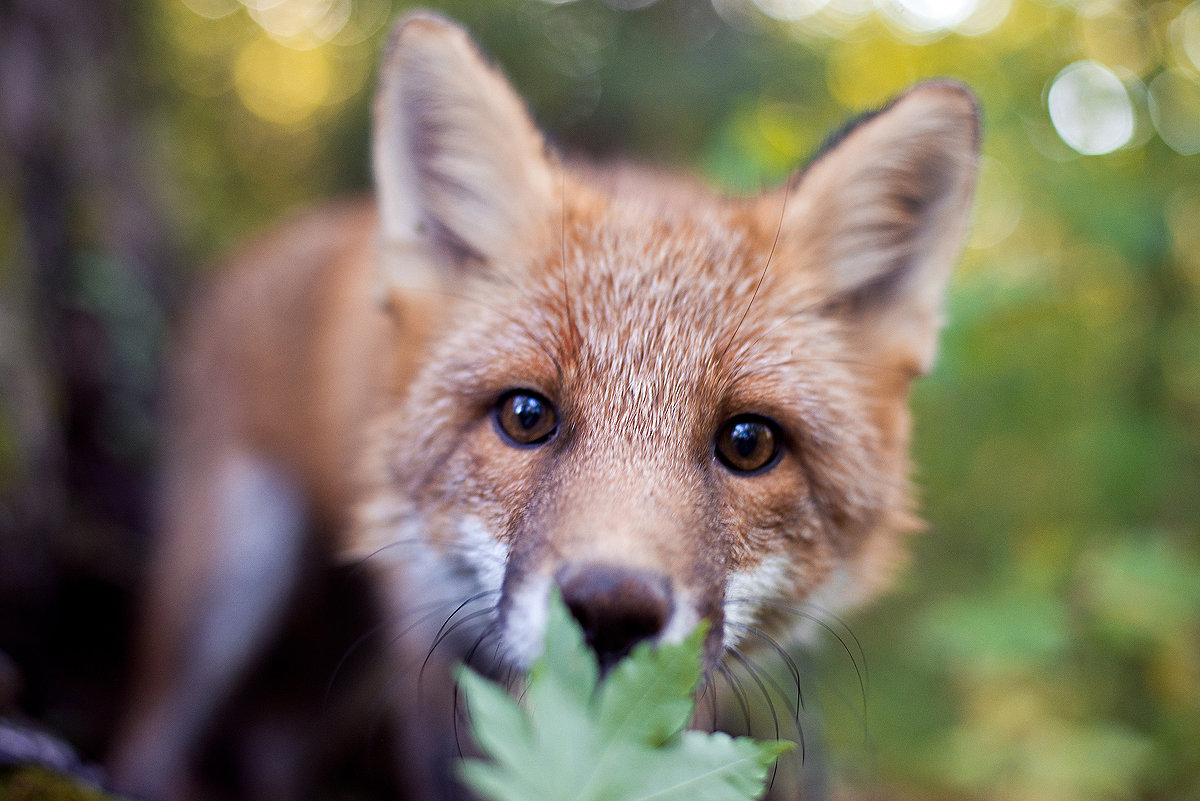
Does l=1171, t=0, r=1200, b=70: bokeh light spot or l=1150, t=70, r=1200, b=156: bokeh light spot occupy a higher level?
l=1171, t=0, r=1200, b=70: bokeh light spot

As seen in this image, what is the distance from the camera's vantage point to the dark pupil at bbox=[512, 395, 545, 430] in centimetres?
222

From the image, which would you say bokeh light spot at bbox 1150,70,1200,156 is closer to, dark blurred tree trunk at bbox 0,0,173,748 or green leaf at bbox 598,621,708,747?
green leaf at bbox 598,621,708,747

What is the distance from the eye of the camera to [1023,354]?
16.1 ft

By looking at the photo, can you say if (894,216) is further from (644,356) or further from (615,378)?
(615,378)

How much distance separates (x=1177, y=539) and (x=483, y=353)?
13.9 ft

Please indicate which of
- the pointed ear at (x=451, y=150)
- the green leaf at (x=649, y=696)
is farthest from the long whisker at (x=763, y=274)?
the green leaf at (x=649, y=696)

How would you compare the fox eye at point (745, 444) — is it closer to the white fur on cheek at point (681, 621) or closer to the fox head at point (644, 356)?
the fox head at point (644, 356)

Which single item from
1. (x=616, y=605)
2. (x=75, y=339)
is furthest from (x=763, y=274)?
(x=75, y=339)

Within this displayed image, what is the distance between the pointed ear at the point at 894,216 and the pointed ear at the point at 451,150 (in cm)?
96

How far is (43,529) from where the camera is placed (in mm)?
3527

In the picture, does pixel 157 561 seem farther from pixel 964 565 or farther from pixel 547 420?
pixel 964 565

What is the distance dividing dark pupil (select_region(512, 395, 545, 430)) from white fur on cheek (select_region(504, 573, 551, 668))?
57 cm

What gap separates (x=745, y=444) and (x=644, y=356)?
1.27 ft

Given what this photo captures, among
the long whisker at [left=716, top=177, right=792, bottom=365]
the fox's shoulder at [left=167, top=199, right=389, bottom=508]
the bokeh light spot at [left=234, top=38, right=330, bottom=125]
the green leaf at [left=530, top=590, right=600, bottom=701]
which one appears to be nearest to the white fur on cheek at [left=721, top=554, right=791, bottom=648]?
the long whisker at [left=716, top=177, right=792, bottom=365]
